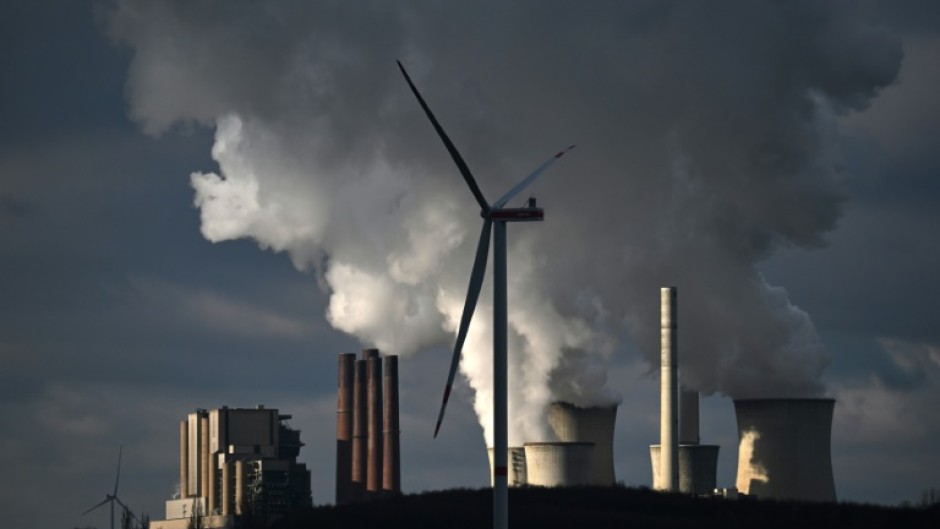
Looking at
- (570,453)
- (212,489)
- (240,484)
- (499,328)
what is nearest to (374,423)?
(240,484)

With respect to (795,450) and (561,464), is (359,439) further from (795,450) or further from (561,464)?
(795,450)

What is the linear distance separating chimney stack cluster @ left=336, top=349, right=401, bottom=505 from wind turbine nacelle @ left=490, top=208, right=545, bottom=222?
79.0m

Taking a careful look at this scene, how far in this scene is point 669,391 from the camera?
116m

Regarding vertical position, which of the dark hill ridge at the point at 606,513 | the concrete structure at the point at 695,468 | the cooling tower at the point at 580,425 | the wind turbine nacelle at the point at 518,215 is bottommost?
the dark hill ridge at the point at 606,513

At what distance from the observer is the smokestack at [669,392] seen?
116375 millimetres

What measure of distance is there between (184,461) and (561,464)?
2340 inches

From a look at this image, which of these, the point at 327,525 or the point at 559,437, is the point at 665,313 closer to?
the point at 559,437

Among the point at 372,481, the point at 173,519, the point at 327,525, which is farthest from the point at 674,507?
the point at 173,519

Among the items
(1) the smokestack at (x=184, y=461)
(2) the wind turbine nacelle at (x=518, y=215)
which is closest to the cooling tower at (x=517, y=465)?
(1) the smokestack at (x=184, y=461)

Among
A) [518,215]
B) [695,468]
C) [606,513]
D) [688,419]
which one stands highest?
[518,215]

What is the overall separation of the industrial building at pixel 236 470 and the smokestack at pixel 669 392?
40.9m

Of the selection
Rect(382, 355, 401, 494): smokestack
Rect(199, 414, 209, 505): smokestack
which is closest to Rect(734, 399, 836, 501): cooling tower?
Rect(382, 355, 401, 494): smokestack

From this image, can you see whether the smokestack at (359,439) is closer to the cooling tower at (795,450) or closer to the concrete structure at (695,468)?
the concrete structure at (695,468)

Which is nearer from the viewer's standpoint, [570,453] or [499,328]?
[499,328]
